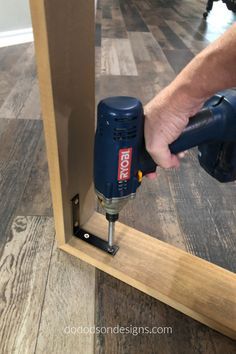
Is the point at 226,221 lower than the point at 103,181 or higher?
lower

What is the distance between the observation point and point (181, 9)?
3.80 meters

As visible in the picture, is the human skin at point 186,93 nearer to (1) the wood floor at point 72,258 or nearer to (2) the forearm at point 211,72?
(2) the forearm at point 211,72

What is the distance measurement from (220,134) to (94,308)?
42 centimetres

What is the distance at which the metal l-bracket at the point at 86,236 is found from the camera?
729 mm

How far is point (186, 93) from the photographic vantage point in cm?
45

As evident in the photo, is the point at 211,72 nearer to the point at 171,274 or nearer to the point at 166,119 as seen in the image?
the point at 166,119

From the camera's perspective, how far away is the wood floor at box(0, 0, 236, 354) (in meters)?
0.60

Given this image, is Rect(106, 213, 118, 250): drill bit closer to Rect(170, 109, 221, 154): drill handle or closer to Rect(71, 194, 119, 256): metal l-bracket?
Rect(71, 194, 119, 256): metal l-bracket

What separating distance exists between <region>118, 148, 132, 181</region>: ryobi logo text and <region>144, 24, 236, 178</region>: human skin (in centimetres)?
4

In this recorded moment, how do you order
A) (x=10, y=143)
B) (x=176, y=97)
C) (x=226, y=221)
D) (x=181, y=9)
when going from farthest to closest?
(x=181, y=9) → (x=10, y=143) → (x=226, y=221) → (x=176, y=97)

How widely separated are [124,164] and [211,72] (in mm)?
200

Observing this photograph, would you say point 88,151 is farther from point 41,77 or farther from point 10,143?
point 10,143

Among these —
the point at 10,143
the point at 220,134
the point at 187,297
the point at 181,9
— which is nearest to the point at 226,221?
the point at 187,297

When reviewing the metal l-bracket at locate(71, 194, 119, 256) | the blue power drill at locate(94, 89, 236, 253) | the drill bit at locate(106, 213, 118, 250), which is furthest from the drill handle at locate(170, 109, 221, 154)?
the metal l-bracket at locate(71, 194, 119, 256)
